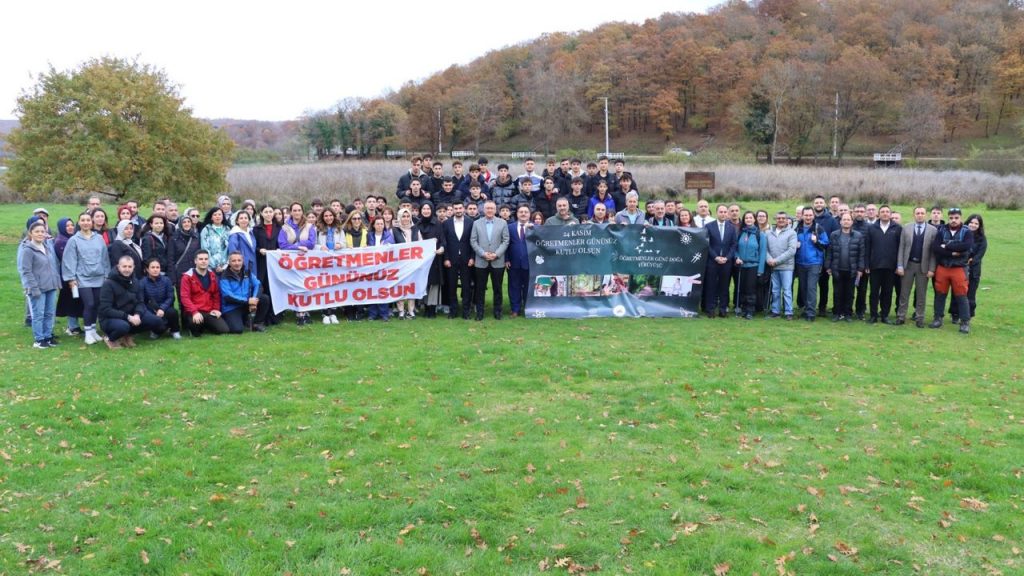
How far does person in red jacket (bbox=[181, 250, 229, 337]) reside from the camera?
10875 mm

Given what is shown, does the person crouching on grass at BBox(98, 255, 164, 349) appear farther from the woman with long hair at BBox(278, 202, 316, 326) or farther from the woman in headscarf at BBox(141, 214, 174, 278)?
the woman with long hair at BBox(278, 202, 316, 326)

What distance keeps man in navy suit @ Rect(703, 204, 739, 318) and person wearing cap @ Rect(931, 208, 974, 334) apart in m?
3.33

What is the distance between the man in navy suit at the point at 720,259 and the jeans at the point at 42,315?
421 inches

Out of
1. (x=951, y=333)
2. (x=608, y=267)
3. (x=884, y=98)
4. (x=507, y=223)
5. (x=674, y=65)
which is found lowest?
(x=951, y=333)

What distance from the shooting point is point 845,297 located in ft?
42.3

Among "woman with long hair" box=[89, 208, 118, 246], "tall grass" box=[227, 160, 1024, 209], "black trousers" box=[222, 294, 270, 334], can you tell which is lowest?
"black trousers" box=[222, 294, 270, 334]

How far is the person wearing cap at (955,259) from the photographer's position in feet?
38.9

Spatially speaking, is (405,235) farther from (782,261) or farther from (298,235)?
(782,261)

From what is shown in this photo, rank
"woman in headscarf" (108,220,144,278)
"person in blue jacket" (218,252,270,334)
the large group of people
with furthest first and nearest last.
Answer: "person in blue jacket" (218,252,270,334)
the large group of people
"woman in headscarf" (108,220,144,278)

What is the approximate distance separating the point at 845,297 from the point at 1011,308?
12.9 ft

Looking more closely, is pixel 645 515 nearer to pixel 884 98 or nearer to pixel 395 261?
pixel 395 261

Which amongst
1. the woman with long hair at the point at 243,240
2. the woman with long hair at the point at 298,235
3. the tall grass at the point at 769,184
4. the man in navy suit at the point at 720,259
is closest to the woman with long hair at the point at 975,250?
the man in navy suit at the point at 720,259

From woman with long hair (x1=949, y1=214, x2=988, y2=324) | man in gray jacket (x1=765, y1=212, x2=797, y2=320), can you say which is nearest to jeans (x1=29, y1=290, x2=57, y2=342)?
man in gray jacket (x1=765, y1=212, x2=797, y2=320)

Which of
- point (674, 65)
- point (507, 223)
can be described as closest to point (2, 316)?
point (507, 223)
